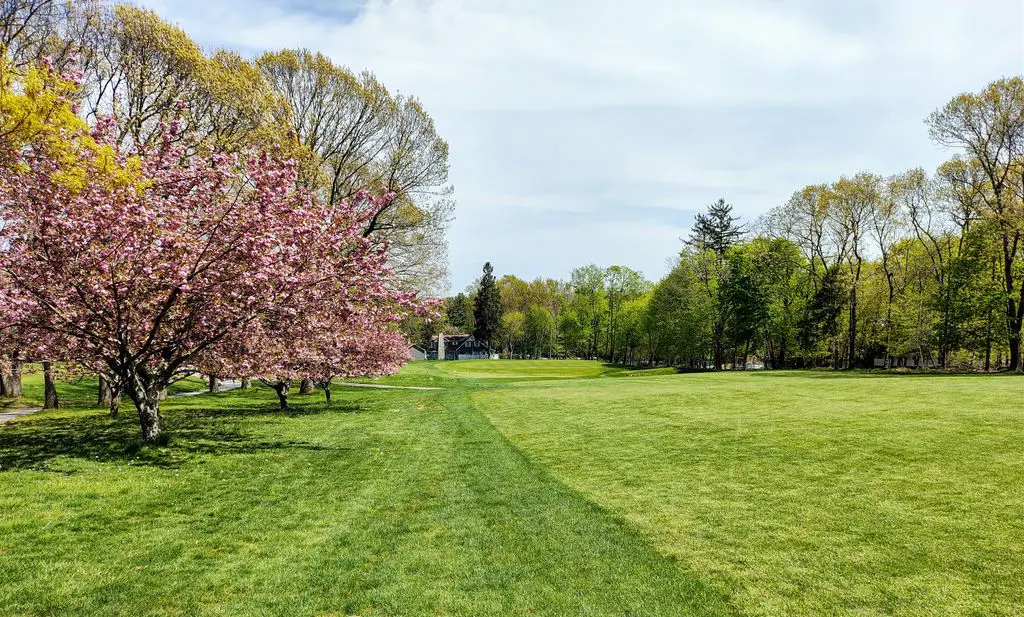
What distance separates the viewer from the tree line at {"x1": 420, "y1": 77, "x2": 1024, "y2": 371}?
3638 cm

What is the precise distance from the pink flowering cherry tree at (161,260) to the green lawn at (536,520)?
2725 mm

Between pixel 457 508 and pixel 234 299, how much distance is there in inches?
275

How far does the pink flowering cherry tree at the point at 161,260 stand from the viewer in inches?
410

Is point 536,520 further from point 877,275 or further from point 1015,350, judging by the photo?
point 877,275

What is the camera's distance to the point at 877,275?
174 feet

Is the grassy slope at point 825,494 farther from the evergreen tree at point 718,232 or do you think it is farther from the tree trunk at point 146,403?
the evergreen tree at point 718,232

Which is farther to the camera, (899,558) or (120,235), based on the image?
(120,235)

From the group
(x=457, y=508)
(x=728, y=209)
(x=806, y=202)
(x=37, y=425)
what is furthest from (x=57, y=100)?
(x=728, y=209)

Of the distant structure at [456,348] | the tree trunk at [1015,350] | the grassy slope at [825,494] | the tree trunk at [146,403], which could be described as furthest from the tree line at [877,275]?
the distant structure at [456,348]

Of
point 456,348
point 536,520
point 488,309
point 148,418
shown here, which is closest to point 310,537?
point 536,520

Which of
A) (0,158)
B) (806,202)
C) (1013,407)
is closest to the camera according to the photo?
(0,158)

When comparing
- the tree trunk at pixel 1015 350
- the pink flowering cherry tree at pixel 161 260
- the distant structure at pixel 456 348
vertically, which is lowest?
the distant structure at pixel 456 348

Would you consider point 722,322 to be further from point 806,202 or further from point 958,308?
point 958,308

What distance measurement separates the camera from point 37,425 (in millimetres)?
17312
